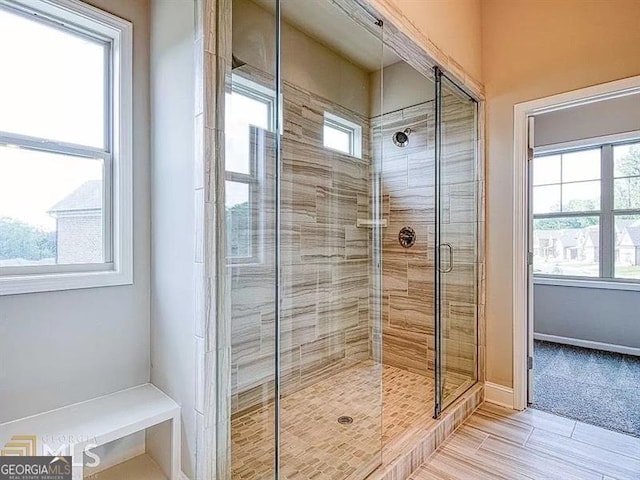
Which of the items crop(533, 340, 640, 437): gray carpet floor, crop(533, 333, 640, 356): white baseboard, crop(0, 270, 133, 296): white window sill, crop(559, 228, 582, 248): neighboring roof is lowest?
crop(533, 340, 640, 437): gray carpet floor

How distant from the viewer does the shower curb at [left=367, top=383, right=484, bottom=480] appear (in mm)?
1762

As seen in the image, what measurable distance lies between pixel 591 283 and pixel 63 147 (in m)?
4.96

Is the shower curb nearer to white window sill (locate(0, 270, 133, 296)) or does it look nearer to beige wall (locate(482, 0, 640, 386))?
beige wall (locate(482, 0, 640, 386))

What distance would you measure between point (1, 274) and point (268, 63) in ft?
5.29

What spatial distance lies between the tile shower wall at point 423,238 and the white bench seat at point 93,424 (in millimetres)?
1976

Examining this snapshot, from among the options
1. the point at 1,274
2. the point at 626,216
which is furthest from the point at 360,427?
the point at 626,216

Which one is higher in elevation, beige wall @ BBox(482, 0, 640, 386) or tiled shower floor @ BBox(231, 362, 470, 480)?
beige wall @ BBox(482, 0, 640, 386)

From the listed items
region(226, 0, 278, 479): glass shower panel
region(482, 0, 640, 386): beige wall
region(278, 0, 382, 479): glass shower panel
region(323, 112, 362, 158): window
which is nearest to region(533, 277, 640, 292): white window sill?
region(482, 0, 640, 386): beige wall

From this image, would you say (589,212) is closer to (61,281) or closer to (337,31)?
(337,31)

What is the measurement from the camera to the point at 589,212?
4098 mm

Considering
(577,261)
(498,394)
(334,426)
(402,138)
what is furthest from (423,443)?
(577,261)

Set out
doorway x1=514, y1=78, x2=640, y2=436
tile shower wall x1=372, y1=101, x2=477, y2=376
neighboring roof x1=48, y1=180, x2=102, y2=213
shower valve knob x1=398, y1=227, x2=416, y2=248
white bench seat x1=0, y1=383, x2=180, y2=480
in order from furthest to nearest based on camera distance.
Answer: shower valve knob x1=398, y1=227, x2=416, y2=248 < tile shower wall x1=372, y1=101, x2=477, y2=376 < doorway x1=514, y1=78, x2=640, y2=436 < neighboring roof x1=48, y1=180, x2=102, y2=213 < white bench seat x1=0, y1=383, x2=180, y2=480

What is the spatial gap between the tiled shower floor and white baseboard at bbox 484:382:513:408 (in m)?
0.32

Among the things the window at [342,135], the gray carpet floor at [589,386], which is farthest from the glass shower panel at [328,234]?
the gray carpet floor at [589,386]
